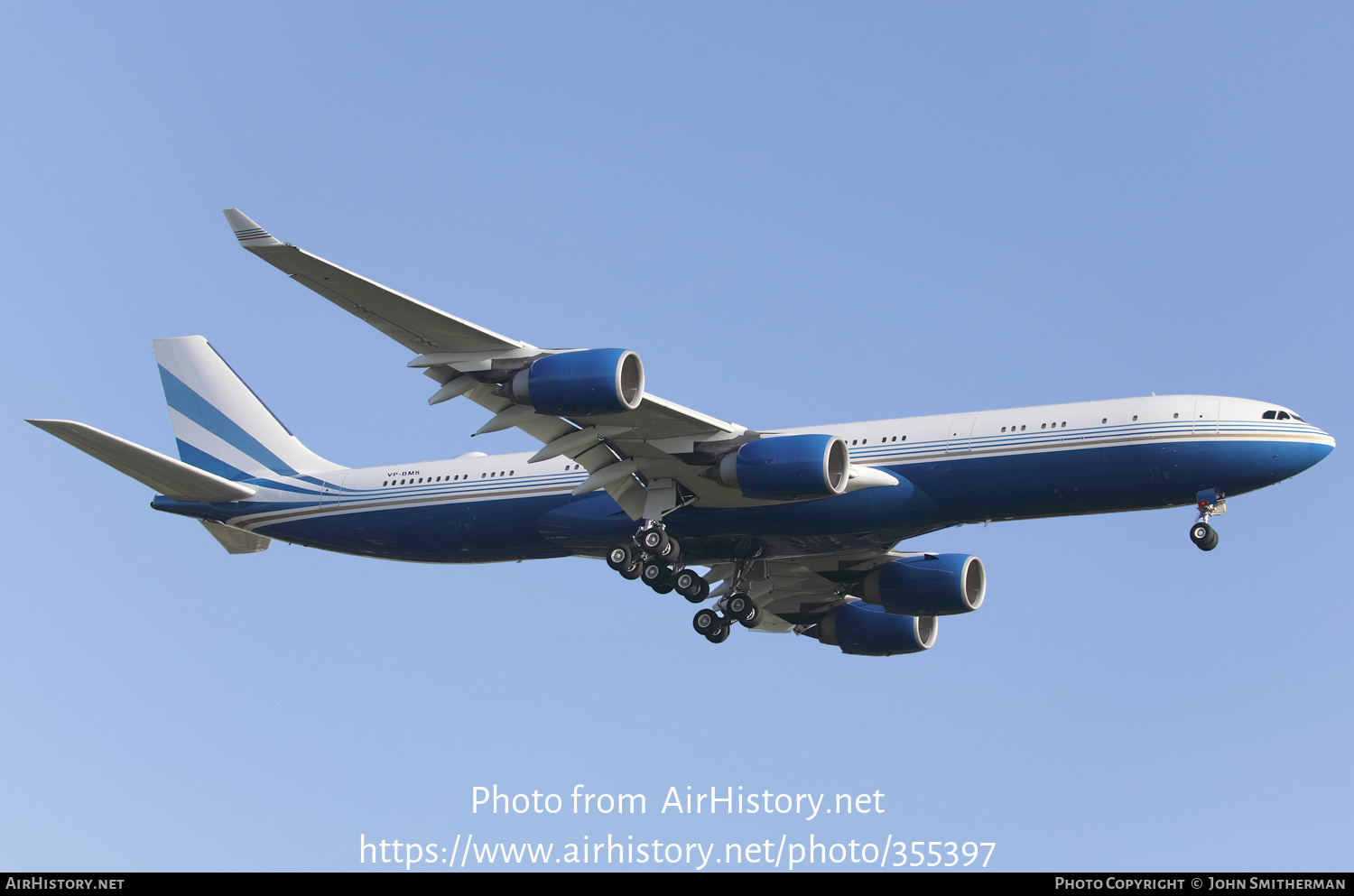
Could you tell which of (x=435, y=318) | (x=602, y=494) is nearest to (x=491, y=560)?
(x=602, y=494)

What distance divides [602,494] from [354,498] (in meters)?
7.45

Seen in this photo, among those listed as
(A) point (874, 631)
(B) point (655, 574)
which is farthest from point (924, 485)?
(A) point (874, 631)

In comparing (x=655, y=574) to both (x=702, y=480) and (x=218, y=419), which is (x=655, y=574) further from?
(x=218, y=419)

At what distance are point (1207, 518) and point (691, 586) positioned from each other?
12238 mm

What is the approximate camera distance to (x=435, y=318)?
30.5 metres

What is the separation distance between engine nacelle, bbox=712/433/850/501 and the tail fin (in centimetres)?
1411

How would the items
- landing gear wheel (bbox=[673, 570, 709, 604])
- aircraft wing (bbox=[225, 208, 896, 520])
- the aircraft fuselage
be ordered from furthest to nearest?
1. landing gear wheel (bbox=[673, 570, 709, 604])
2. the aircraft fuselage
3. aircraft wing (bbox=[225, 208, 896, 520])

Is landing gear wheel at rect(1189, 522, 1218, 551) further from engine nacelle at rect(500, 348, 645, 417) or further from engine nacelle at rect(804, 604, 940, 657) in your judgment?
engine nacelle at rect(500, 348, 645, 417)

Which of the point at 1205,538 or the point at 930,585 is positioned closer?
the point at 1205,538

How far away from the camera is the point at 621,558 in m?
35.8

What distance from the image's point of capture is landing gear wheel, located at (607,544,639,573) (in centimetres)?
3584

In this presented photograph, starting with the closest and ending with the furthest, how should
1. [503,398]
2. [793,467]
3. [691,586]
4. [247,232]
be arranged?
[247,232] → [503,398] → [793,467] → [691,586]

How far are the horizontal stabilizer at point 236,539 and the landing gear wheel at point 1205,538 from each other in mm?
24502

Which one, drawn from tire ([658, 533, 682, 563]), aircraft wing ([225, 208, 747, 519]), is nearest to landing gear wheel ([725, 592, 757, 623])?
tire ([658, 533, 682, 563])
